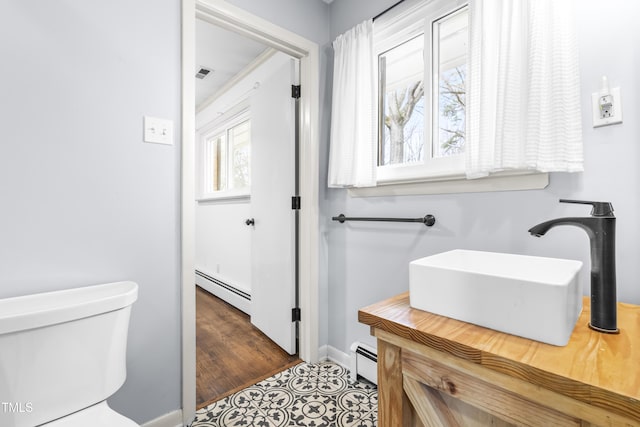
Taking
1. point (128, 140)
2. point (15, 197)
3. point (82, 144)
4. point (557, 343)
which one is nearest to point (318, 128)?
point (128, 140)

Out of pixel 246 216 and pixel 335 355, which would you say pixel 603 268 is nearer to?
pixel 335 355

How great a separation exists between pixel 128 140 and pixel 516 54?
1.50 m

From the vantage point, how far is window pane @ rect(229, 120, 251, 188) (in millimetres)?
3281

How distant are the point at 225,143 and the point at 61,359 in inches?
120

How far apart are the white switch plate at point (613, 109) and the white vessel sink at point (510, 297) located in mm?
474

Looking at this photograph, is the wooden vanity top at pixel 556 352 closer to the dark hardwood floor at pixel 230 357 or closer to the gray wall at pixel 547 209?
the gray wall at pixel 547 209

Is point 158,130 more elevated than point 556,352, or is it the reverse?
point 158,130

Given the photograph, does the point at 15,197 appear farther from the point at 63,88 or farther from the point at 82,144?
the point at 63,88

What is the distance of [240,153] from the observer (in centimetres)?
338

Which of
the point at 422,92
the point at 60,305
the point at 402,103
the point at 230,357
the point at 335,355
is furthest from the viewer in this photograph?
the point at 230,357

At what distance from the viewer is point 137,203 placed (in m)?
1.24

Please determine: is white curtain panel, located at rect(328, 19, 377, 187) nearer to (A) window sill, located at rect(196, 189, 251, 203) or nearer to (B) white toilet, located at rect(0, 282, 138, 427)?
(B) white toilet, located at rect(0, 282, 138, 427)

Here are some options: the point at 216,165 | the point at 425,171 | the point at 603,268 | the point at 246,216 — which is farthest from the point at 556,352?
the point at 216,165

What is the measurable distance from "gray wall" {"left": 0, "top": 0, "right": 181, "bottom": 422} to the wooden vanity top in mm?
990
